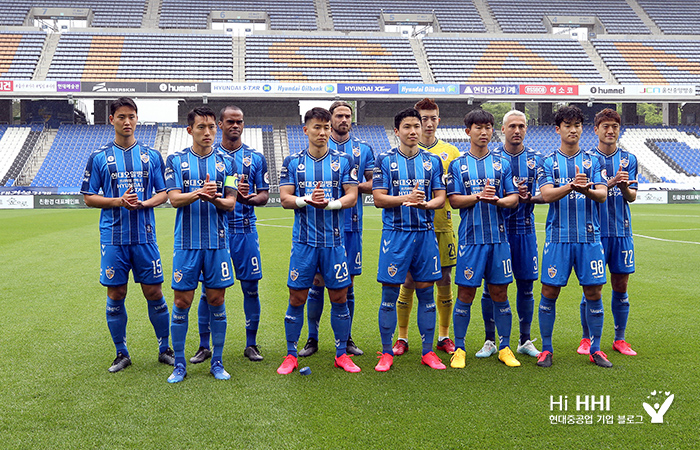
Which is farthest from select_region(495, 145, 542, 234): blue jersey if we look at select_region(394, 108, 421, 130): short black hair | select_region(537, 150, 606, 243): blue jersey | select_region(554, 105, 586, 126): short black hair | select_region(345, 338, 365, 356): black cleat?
select_region(345, 338, 365, 356): black cleat

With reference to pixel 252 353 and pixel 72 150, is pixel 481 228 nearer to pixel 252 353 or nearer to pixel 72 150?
pixel 252 353

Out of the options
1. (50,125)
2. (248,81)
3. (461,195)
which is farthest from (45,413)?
(50,125)

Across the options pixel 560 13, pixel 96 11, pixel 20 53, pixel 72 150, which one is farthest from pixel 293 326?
pixel 560 13

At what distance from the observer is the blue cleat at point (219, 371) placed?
171 inches

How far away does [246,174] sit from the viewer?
4.94 meters

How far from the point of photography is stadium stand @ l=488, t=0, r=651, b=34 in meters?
40.2

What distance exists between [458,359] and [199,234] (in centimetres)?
237

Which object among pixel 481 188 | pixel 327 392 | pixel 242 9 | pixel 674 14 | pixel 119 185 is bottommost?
pixel 327 392

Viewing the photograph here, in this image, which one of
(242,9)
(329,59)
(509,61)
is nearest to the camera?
(329,59)

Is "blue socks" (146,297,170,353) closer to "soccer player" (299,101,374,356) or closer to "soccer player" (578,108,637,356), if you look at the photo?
"soccer player" (299,101,374,356)

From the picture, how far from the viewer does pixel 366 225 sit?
1755 cm

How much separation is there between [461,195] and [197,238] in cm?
221

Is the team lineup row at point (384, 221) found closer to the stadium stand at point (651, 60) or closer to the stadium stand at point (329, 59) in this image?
the stadium stand at point (329, 59)

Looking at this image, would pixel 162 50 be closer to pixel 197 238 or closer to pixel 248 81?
pixel 248 81
